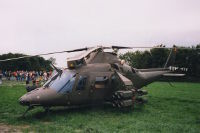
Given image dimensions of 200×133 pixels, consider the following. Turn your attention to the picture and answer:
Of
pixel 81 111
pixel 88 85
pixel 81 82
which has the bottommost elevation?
pixel 81 111

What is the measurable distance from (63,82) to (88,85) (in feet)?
4.15

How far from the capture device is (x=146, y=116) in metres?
11.7

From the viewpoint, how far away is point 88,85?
1263 centimetres

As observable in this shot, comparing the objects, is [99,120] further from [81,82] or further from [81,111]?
[81,82]

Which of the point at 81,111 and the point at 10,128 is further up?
the point at 10,128

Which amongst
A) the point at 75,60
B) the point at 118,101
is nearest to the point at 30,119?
the point at 75,60

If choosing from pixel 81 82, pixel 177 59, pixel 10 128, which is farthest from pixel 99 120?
pixel 177 59

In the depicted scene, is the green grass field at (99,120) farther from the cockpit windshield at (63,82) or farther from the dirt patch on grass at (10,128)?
the cockpit windshield at (63,82)

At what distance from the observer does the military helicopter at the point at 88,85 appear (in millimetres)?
11297

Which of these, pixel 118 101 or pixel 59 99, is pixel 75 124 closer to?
pixel 59 99

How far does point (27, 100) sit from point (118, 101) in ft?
13.6

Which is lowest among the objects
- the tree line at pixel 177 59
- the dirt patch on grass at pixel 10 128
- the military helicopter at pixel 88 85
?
the tree line at pixel 177 59

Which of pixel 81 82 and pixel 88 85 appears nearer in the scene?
pixel 81 82

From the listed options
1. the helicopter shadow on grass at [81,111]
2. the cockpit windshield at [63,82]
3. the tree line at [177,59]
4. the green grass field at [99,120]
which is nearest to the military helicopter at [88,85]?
the cockpit windshield at [63,82]
